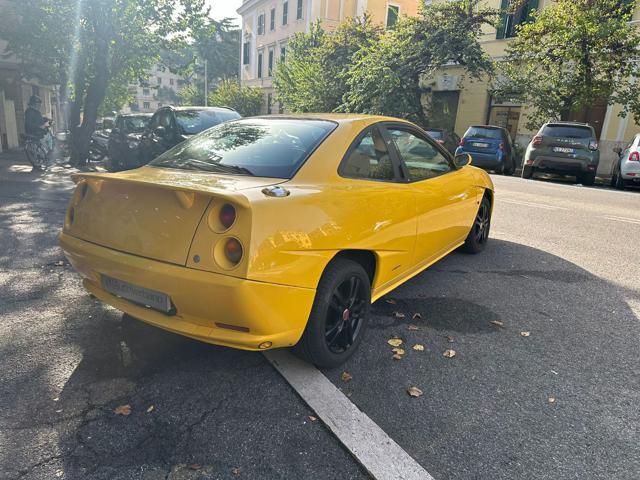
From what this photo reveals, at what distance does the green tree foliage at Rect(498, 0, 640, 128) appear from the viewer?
16.5m

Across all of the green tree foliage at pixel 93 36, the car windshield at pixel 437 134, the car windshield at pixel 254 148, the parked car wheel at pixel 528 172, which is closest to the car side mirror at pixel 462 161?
the car windshield at pixel 254 148

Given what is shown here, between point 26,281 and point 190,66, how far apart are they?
1504cm

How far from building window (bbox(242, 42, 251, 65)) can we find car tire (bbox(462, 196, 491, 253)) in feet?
158

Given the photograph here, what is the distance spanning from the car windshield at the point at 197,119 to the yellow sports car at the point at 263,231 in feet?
19.7

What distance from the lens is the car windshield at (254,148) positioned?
3.01 meters

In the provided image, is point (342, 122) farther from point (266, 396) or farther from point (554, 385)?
point (554, 385)

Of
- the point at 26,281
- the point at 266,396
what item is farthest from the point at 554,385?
the point at 26,281

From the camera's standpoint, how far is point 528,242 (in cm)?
624

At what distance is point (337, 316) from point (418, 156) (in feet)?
5.69

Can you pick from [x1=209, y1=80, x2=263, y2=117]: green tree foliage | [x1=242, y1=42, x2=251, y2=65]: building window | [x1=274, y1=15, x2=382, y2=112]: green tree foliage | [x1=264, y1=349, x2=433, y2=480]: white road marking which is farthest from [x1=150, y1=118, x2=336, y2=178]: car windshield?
[x1=242, y1=42, x2=251, y2=65]: building window

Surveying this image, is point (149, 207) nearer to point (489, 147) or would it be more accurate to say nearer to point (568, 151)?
point (568, 151)

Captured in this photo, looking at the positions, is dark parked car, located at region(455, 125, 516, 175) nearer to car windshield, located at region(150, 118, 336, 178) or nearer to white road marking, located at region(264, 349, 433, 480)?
car windshield, located at region(150, 118, 336, 178)

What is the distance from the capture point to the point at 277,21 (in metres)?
42.8

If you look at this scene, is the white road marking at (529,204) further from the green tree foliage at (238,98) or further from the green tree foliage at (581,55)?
the green tree foliage at (238,98)
